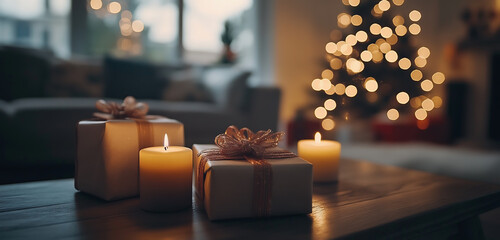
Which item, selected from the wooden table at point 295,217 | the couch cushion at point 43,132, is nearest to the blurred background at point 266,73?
the couch cushion at point 43,132

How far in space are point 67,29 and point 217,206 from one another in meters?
3.24

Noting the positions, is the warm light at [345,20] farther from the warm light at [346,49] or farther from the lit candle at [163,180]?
the lit candle at [163,180]

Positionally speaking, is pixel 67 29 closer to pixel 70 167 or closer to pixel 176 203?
pixel 70 167

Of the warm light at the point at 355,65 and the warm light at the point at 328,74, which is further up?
the warm light at the point at 355,65

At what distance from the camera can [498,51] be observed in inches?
173

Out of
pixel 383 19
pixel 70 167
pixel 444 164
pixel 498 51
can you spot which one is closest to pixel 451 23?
pixel 498 51

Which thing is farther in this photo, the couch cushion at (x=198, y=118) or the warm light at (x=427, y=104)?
the warm light at (x=427, y=104)

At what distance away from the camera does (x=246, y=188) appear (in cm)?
62

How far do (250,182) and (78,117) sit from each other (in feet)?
4.97

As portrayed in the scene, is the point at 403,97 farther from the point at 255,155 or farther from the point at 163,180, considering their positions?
the point at 163,180

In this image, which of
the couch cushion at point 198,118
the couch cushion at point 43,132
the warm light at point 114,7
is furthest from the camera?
the warm light at point 114,7

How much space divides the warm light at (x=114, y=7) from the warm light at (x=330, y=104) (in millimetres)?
2185

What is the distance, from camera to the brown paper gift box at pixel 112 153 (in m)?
0.71

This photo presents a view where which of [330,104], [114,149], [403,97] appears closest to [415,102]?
[403,97]
